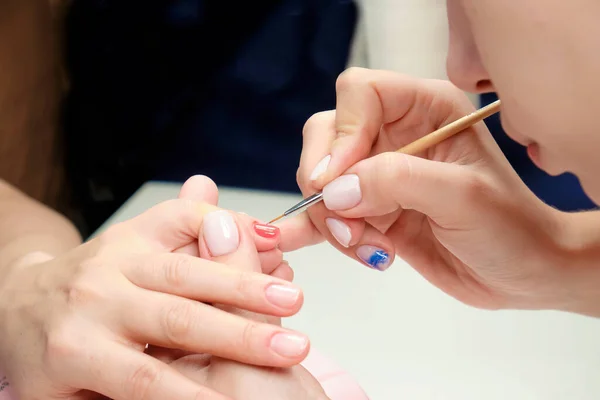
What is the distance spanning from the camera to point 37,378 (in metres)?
0.55

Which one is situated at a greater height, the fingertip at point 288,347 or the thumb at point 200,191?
the thumb at point 200,191

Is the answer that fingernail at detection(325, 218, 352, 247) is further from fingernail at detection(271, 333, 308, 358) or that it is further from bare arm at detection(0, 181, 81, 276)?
bare arm at detection(0, 181, 81, 276)

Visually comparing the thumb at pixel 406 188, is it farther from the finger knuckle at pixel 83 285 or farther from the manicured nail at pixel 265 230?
the finger knuckle at pixel 83 285

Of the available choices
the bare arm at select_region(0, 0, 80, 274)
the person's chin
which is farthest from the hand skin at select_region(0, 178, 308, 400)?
the bare arm at select_region(0, 0, 80, 274)

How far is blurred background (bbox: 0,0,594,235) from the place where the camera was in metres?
1.02

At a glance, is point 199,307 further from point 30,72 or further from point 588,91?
point 30,72

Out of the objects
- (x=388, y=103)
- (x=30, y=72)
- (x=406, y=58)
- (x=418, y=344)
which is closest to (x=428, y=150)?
(x=388, y=103)

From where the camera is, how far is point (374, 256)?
0.67 meters

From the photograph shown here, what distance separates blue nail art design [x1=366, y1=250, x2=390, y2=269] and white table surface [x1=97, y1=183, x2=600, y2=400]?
193 millimetres

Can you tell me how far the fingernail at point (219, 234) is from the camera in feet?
1.85

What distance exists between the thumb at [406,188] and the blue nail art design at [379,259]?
70mm

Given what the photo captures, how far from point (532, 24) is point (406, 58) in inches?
27.0

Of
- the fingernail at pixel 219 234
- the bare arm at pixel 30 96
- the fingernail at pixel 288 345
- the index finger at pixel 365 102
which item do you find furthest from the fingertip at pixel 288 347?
the bare arm at pixel 30 96

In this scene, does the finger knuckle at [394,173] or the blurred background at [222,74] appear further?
the blurred background at [222,74]
